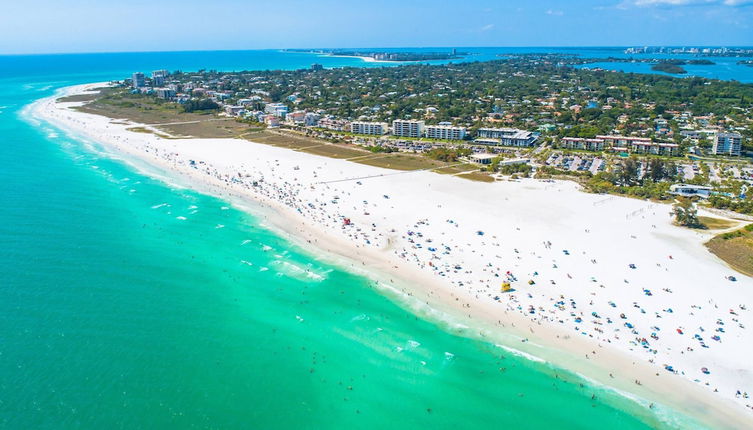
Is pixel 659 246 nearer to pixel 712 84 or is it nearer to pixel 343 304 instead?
pixel 343 304

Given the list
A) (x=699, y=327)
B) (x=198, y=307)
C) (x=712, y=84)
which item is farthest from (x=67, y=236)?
(x=712, y=84)

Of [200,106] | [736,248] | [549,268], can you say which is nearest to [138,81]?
[200,106]

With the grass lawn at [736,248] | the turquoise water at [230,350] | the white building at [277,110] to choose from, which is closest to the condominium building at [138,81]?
the white building at [277,110]

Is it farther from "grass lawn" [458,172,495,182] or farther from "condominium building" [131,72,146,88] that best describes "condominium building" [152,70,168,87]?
"grass lawn" [458,172,495,182]

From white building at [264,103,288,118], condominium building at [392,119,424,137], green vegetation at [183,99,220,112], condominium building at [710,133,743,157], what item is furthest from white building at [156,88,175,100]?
condominium building at [710,133,743,157]

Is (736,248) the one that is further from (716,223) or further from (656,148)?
(656,148)
